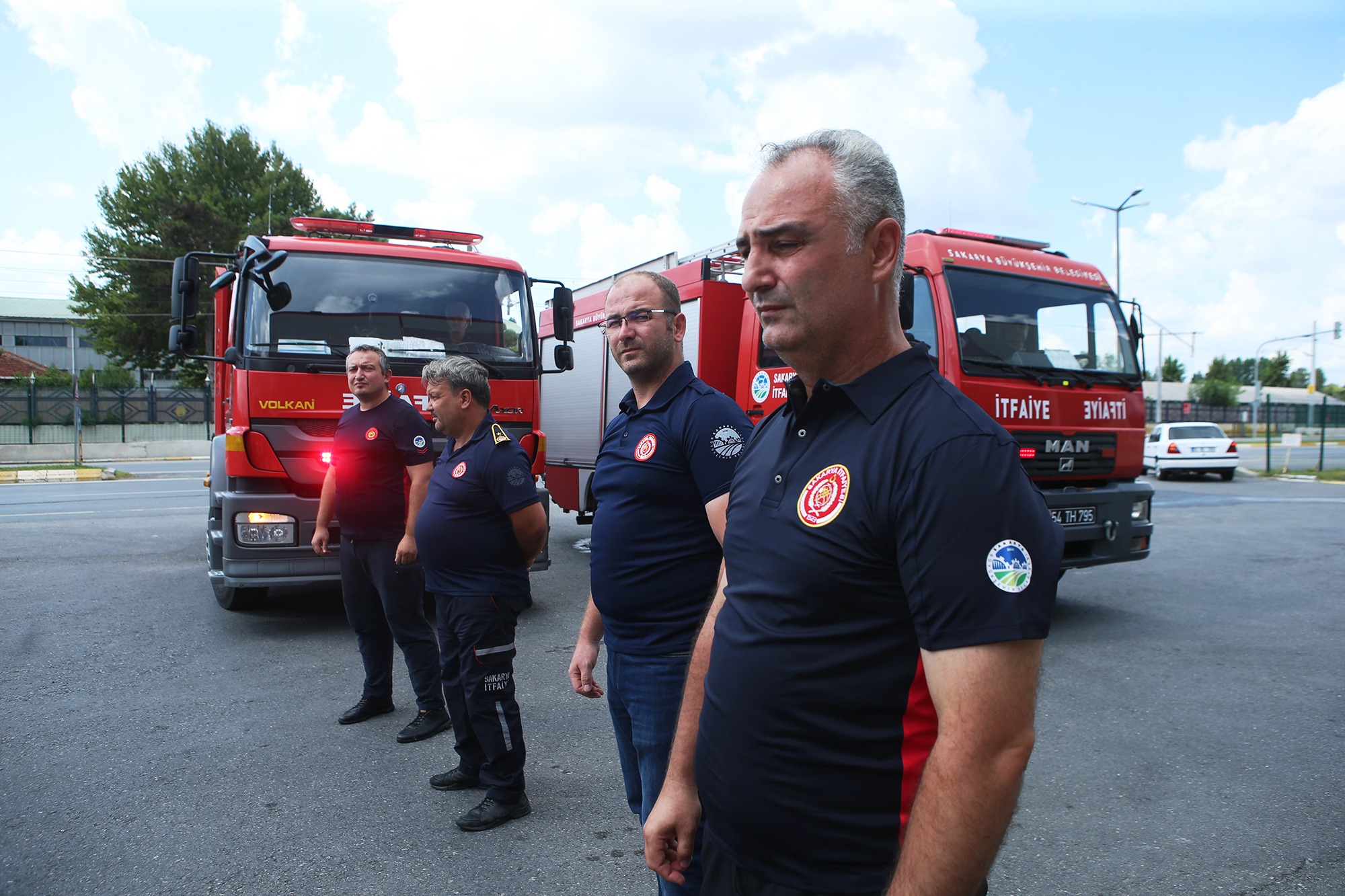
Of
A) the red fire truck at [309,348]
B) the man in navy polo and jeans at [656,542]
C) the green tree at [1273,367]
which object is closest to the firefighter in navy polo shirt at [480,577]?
the man in navy polo and jeans at [656,542]

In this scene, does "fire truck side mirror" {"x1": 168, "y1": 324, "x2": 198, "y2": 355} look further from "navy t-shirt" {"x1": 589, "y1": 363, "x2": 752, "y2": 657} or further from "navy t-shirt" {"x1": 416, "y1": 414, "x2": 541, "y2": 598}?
"navy t-shirt" {"x1": 589, "y1": 363, "x2": 752, "y2": 657}

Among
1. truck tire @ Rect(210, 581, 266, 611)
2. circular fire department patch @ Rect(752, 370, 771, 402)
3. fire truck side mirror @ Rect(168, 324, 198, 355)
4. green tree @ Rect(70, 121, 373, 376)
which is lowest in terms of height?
truck tire @ Rect(210, 581, 266, 611)

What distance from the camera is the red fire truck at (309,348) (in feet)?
19.3

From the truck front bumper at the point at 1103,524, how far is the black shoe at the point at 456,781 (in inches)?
171

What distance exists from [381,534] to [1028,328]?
183 inches

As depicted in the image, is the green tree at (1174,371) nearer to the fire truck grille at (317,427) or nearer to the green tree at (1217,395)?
the green tree at (1217,395)

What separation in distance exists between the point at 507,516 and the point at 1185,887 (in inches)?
111

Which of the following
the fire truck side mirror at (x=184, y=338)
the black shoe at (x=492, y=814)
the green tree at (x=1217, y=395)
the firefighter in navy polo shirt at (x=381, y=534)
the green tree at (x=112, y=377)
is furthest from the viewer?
the green tree at (x=1217, y=395)

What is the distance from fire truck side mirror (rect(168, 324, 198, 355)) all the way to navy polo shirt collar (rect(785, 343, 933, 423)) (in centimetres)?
612

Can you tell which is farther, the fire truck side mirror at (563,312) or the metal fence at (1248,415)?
the metal fence at (1248,415)

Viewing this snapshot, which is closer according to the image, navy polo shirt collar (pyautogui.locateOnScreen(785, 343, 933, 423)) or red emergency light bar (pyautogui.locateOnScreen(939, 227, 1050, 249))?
navy polo shirt collar (pyautogui.locateOnScreen(785, 343, 933, 423))

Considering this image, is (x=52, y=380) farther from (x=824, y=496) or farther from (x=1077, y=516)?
(x=824, y=496)

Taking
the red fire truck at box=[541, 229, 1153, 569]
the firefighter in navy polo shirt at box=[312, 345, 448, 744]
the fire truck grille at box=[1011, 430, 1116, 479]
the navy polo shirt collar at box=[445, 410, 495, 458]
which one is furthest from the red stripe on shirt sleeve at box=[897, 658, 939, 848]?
the fire truck grille at box=[1011, 430, 1116, 479]

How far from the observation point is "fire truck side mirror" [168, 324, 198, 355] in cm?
624
